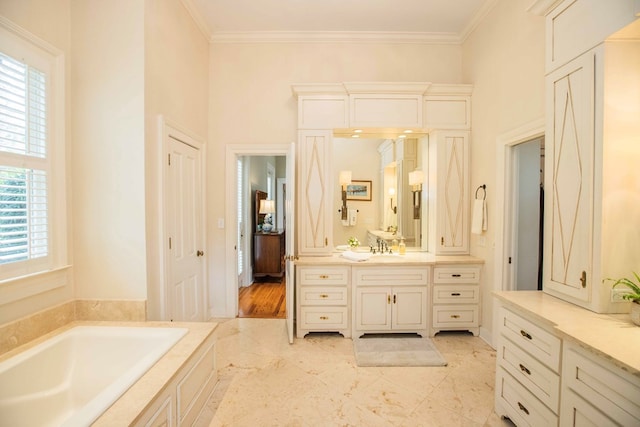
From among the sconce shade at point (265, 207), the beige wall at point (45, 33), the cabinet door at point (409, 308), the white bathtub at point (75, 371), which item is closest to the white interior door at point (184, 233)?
the white bathtub at point (75, 371)

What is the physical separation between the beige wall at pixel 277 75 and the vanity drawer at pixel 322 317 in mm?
1573

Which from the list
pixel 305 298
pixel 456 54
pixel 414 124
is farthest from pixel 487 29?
pixel 305 298

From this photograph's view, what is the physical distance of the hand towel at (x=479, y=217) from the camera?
3004mm

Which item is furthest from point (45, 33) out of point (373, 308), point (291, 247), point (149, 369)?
point (373, 308)

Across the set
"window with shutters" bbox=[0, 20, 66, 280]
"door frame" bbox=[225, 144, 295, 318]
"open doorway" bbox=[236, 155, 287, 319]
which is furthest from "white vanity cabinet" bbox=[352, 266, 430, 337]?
"window with shutters" bbox=[0, 20, 66, 280]

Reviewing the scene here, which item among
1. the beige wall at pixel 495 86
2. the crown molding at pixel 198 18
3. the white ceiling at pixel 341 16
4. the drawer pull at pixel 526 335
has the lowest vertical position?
the drawer pull at pixel 526 335

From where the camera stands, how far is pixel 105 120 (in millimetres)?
2145

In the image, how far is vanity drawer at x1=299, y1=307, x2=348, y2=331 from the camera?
3.10m

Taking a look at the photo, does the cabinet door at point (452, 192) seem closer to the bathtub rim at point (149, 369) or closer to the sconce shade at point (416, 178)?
the sconce shade at point (416, 178)

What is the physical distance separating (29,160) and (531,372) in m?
3.34

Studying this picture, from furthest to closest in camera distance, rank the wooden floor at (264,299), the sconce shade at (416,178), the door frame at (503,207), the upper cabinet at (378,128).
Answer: the wooden floor at (264,299)
the sconce shade at (416,178)
the upper cabinet at (378,128)
the door frame at (503,207)

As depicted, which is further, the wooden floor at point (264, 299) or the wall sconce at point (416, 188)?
the wooden floor at point (264, 299)

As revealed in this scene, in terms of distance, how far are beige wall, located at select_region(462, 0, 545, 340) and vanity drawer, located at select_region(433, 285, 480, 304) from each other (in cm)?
10

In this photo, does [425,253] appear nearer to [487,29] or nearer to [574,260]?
[574,260]
